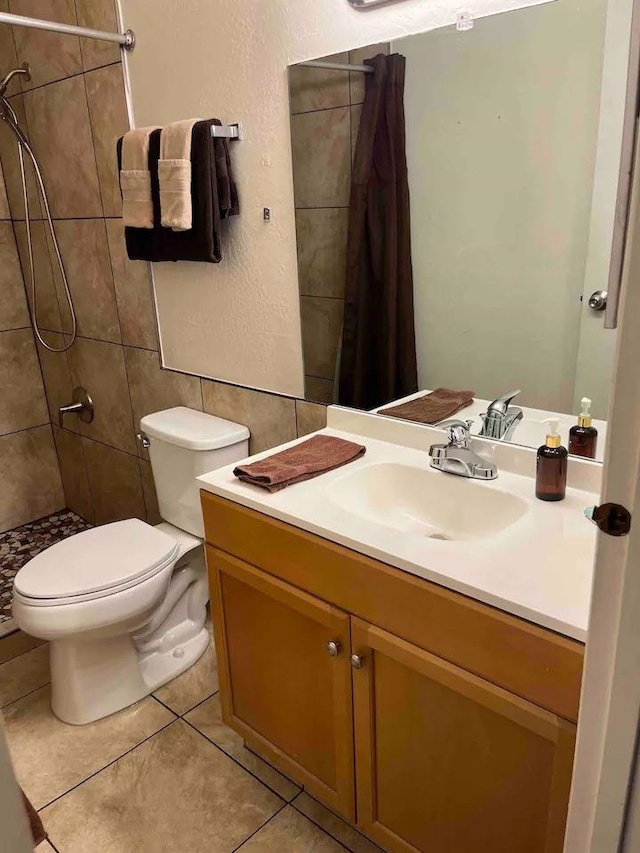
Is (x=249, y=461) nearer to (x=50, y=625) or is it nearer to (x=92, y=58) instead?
(x=50, y=625)

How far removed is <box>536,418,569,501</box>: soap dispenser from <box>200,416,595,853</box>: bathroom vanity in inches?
1.5

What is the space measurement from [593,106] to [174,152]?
110 cm

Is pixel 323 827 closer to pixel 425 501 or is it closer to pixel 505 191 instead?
pixel 425 501

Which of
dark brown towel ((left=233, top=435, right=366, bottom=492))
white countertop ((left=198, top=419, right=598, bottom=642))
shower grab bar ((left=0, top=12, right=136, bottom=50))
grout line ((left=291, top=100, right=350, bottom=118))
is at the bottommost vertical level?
white countertop ((left=198, top=419, right=598, bottom=642))

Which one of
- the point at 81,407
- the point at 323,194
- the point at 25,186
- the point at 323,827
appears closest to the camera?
the point at 323,827

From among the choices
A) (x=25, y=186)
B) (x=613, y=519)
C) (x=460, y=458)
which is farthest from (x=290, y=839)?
(x=25, y=186)

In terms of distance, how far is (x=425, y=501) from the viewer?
150 cm

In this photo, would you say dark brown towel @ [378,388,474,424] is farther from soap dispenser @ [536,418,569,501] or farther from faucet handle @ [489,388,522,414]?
soap dispenser @ [536,418,569,501]

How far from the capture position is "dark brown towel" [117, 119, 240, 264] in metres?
1.76

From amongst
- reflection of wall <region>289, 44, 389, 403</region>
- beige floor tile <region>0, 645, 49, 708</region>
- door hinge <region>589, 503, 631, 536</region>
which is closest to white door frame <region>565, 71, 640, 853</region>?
door hinge <region>589, 503, 631, 536</region>

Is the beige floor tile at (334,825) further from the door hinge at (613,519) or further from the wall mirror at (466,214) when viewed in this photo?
the door hinge at (613,519)

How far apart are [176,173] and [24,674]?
169 centimetres

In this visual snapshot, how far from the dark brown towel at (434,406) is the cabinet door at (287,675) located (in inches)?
21.5

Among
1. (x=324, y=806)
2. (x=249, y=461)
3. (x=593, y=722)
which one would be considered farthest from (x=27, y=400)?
(x=593, y=722)
